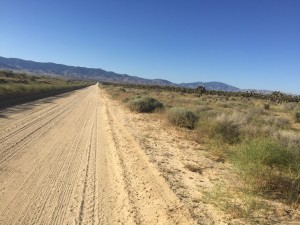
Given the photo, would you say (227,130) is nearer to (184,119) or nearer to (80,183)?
(184,119)

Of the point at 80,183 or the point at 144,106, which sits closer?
the point at 80,183

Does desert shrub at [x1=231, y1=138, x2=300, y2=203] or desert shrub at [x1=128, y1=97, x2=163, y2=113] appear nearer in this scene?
desert shrub at [x1=231, y1=138, x2=300, y2=203]

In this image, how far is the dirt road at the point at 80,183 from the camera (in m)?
6.48

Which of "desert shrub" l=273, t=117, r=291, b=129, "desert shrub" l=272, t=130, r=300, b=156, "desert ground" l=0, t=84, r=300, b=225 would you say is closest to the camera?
"desert ground" l=0, t=84, r=300, b=225

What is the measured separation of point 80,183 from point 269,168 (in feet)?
14.5

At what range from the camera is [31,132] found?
579 inches

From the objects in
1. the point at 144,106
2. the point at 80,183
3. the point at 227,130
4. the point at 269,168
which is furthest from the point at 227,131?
the point at 144,106

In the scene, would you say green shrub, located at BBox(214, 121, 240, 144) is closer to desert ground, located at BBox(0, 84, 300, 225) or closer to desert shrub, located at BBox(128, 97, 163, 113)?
desert ground, located at BBox(0, 84, 300, 225)

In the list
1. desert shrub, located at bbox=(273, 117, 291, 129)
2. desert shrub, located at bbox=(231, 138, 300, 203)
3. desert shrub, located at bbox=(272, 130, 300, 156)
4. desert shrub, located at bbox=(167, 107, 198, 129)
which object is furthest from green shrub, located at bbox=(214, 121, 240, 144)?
desert shrub, located at bbox=(273, 117, 291, 129)

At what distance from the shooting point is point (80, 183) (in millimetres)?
8344

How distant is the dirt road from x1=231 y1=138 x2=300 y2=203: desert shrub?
1.88 metres

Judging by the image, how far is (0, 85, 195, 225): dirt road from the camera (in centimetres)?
648

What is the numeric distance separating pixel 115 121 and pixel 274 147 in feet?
42.4

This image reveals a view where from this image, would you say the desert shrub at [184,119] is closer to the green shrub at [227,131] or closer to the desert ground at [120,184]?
the green shrub at [227,131]
